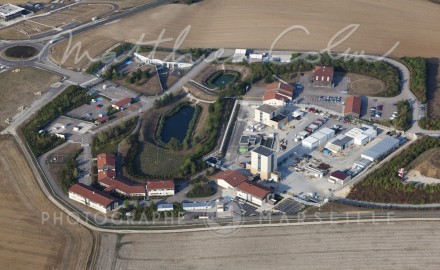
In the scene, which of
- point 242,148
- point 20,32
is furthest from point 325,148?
point 20,32

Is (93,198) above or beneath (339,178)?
beneath

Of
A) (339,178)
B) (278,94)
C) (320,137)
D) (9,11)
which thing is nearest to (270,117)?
(278,94)

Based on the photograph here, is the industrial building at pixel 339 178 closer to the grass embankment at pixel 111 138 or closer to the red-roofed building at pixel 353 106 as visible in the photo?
the red-roofed building at pixel 353 106

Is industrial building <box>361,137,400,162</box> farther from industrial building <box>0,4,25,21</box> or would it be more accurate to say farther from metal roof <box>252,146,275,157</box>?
industrial building <box>0,4,25,21</box>

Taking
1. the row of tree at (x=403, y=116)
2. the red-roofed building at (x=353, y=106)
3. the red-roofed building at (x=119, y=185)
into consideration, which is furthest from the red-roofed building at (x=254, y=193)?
the row of tree at (x=403, y=116)

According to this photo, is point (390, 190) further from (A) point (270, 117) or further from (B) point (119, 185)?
(B) point (119, 185)

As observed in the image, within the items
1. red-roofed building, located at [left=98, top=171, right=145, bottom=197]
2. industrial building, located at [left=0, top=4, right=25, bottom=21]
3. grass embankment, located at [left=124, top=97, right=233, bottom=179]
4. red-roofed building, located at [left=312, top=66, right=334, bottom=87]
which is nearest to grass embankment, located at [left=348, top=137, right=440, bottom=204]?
grass embankment, located at [left=124, top=97, right=233, bottom=179]

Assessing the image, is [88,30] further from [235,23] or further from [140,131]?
[140,131]
